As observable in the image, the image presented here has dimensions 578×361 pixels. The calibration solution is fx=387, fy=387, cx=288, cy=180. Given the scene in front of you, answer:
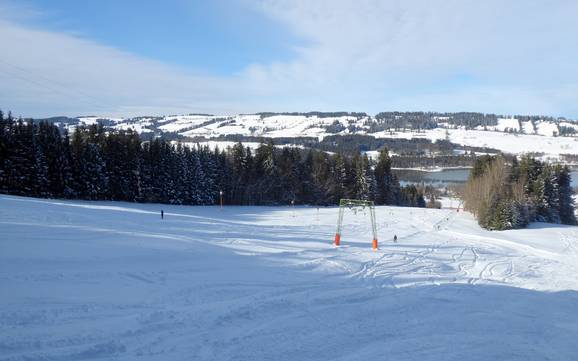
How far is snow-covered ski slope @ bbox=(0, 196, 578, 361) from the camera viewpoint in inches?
362

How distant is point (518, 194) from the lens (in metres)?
48.9

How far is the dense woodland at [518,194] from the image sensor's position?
42.6 meters

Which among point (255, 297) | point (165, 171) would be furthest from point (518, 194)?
point (255, 297)

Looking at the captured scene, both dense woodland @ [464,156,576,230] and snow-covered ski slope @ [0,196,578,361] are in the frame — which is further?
dense woodland @ [464,156,576,230]

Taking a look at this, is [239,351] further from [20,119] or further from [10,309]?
[20,119]

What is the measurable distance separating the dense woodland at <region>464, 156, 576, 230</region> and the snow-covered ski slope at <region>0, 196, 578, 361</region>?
18237mm

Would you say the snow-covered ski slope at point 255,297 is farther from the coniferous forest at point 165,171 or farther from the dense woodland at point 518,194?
the dense woodland at point 518,194

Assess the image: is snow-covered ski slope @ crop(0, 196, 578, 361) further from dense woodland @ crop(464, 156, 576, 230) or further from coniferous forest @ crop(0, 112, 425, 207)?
dense woodland @ crop(464, 156, 576, 230)

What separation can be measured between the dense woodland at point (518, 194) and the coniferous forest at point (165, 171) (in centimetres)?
1580

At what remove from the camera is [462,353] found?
381 inches

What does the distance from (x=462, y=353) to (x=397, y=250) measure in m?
15.5

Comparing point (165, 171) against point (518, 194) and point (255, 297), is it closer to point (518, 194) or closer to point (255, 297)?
point (255, 297)

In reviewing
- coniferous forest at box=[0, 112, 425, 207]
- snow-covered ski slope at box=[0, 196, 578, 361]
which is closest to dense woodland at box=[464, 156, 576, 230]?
coniferous forest at box=[0, 112, 425, 207]

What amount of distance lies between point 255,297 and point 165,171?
38834mm
